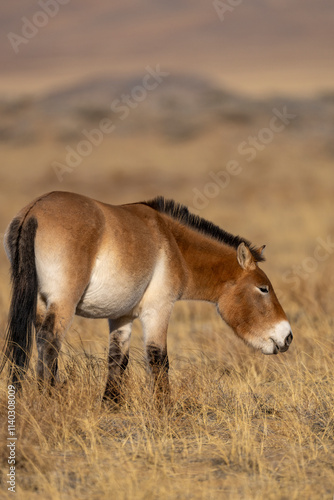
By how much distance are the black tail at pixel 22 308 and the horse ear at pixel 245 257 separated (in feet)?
7.19

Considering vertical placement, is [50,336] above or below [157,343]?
above

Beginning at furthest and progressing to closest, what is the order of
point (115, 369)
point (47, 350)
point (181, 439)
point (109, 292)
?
point (115, 369)
point (109, 292)
point (47, 350)
point (181, 439)

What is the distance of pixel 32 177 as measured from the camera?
105ft

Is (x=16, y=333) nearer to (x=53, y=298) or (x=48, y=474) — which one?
(x=53, y=298)

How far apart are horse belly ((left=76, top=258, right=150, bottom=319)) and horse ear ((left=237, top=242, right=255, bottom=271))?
1.16 metres

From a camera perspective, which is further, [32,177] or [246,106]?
[246,106]

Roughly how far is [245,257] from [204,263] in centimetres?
40

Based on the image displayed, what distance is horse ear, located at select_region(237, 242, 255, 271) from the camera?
261 inches

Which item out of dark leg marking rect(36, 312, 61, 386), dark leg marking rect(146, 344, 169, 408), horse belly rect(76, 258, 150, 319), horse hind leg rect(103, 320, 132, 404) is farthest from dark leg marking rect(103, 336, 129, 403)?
dark leg marking rect(36, 312, 61, 386)

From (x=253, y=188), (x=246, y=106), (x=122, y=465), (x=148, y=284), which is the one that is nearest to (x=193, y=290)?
(x=148, y=284)

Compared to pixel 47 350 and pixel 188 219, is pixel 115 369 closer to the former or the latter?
pixel 47 350

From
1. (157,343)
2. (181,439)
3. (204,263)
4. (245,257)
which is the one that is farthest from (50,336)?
(245,257)

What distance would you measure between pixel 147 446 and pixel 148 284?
1.84 m

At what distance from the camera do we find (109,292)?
5598 mm
